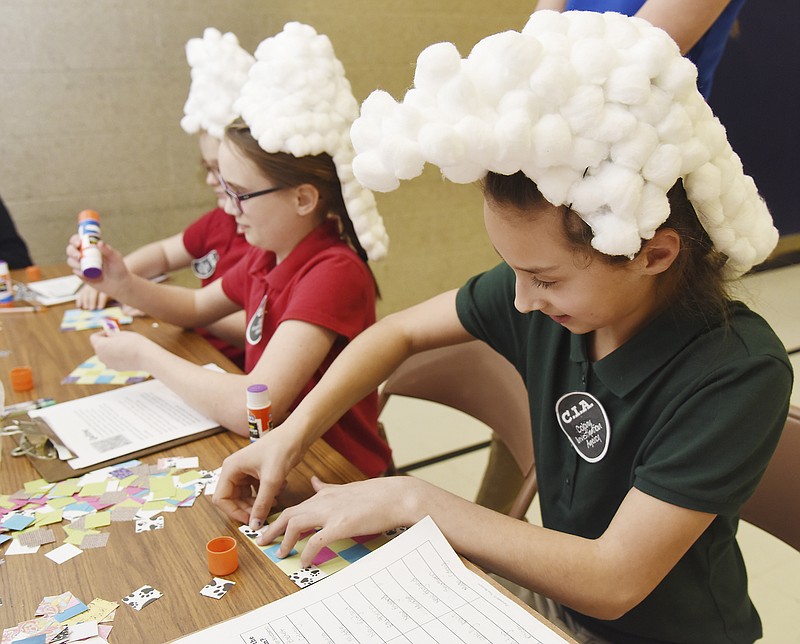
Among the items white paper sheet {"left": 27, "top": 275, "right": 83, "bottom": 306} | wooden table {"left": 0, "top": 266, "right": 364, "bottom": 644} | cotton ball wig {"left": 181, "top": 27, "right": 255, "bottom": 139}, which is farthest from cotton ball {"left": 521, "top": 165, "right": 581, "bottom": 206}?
white paper sheet {"left": 27, "top": 275, "right": 83, "bottom": 306}

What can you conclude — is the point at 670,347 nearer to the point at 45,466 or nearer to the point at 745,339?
the point at 745,339

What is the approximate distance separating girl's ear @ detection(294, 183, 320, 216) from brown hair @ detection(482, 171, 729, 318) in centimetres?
74

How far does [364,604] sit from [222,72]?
1.57m

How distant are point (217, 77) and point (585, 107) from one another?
147cm

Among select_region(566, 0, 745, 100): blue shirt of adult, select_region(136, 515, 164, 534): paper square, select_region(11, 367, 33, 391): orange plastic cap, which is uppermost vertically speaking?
select_region(566, 0, 745, 100): blue shirt of adult

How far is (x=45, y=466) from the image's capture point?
1.14 meters

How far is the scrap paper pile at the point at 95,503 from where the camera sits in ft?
3.12

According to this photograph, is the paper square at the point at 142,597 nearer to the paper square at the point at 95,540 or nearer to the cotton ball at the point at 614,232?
the paper square at the point at 95,540

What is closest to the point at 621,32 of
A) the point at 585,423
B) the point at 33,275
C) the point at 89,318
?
the point at 585,423

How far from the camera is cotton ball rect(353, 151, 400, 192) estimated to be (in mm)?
805

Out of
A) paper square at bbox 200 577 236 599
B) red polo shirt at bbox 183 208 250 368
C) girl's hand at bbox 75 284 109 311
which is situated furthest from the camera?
red polo shirt at bbox 183 208 250 368

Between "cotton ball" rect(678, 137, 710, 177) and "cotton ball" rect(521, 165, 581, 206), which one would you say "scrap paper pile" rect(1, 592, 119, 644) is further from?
"cotton ball" rect(678, 137, 710, 177)

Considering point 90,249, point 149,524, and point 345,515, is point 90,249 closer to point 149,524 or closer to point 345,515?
point 149,524

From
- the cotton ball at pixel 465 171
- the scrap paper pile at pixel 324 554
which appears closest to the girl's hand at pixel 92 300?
the scrap paper pile at pixel 324 554
